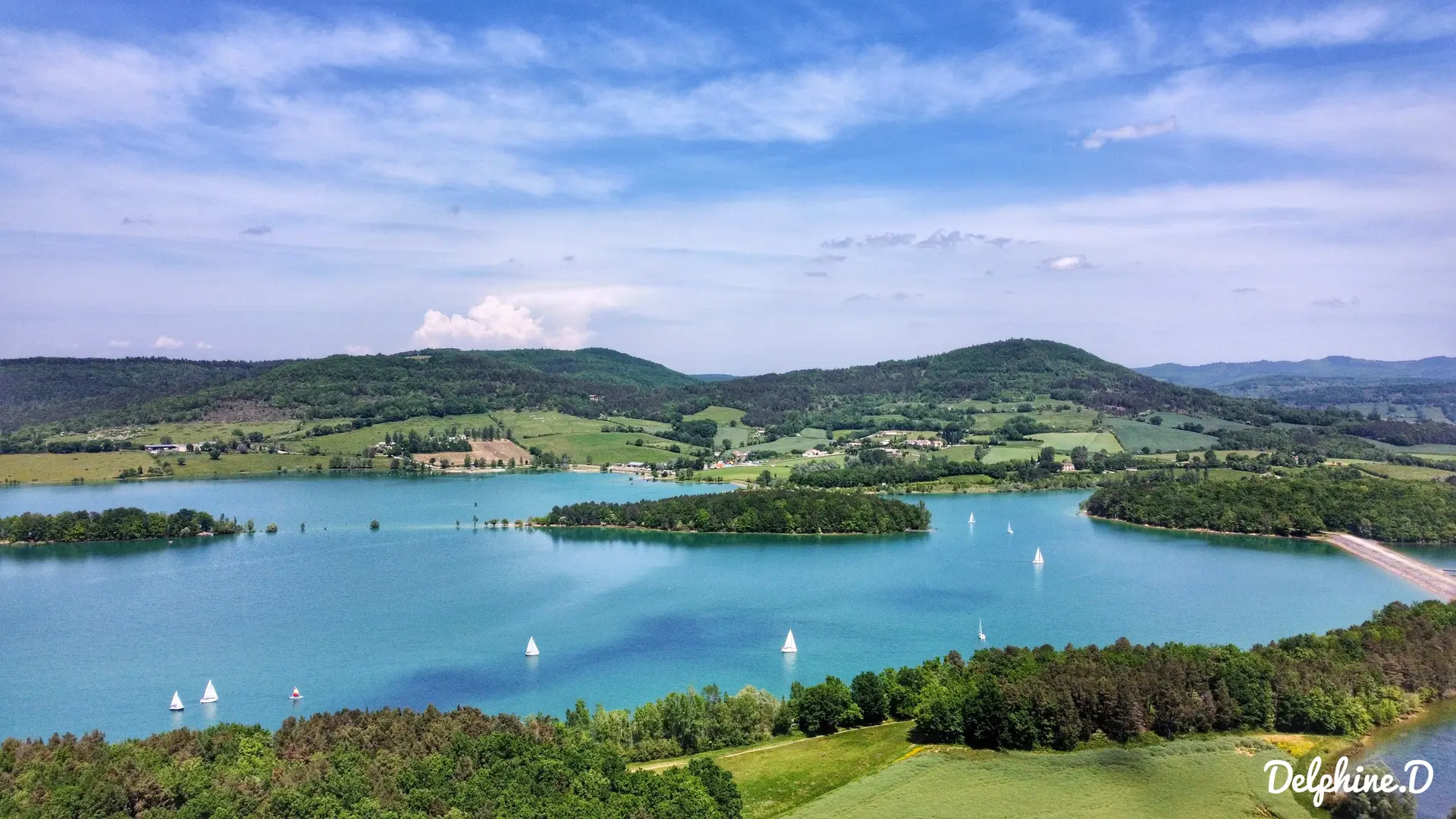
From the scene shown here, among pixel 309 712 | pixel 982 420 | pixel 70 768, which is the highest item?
pixel 982 420

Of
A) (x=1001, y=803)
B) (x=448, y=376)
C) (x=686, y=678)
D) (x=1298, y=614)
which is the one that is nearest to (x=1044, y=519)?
(x=1298, y=614)

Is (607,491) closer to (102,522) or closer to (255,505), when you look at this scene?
(255,505)

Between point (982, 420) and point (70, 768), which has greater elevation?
point (982, 420)

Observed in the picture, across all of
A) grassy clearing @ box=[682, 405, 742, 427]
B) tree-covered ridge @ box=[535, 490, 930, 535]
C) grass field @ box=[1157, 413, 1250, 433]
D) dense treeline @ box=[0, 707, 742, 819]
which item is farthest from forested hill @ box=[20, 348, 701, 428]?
dense treeline @ box=[0, 707, 742, 819]

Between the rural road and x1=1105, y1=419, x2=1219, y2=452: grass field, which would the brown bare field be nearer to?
x1=1105, y1=419, x2=1219, y2=452: grass field

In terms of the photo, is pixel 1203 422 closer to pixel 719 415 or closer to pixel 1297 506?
pixel 1297 506

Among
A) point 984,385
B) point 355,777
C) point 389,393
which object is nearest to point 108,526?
point 355,777
